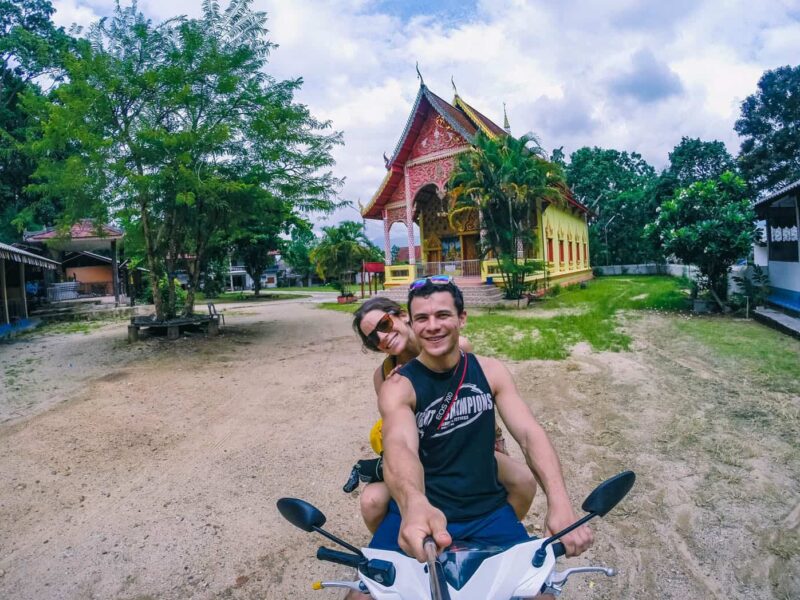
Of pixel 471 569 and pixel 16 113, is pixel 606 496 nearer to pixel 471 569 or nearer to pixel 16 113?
pixel 471 569

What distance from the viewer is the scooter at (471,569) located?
138cm

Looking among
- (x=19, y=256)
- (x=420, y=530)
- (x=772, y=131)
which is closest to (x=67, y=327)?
(x=19, y=256)

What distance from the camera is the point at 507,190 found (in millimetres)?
15914

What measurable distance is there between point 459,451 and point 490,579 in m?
0.54

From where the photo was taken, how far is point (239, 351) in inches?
400

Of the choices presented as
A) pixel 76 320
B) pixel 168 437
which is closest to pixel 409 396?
pixel 168 437

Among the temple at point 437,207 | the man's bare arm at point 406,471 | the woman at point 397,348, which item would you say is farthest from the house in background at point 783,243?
the man's bare arm at point 406,471

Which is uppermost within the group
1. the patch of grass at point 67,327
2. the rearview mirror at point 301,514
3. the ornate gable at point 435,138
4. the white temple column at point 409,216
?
the ornate gable at point 435,138

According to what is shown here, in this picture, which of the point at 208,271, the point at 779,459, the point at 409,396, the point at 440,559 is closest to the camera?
the point at 440,559

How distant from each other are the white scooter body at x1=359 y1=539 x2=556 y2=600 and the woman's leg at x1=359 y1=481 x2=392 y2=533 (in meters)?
0.48

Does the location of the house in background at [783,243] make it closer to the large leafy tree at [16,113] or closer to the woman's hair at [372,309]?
the woman's hair at [372,309]

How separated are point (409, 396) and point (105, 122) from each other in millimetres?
10754

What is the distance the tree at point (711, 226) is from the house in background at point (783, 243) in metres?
0.79

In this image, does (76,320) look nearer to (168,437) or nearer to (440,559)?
(168,437)
